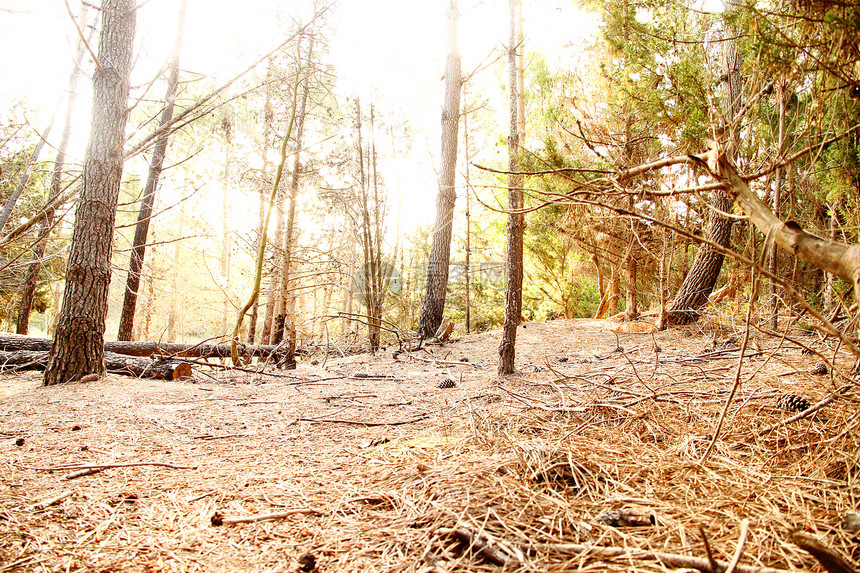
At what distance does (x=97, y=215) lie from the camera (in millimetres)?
4738

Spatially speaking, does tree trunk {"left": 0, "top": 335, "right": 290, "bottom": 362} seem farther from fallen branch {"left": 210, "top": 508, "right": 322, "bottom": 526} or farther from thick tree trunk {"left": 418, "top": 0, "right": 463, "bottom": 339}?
fallen branch {"left": 210, "top": 508, "right": 322, "bottom": 526}

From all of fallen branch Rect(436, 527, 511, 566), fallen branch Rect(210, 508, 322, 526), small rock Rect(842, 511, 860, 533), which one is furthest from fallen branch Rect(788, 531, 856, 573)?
fallen branch Rect(210, 508, 322, 526)

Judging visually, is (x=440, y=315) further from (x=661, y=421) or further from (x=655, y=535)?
(x=655, y=535)

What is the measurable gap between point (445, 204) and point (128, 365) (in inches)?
256

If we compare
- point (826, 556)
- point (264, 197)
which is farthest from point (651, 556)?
point (264, 197)

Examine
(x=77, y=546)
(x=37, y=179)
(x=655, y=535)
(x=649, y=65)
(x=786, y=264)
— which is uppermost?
Answer: (x=649, y=65)

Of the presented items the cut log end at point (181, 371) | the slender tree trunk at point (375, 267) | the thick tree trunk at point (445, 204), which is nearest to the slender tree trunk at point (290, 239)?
the slender tree trunk at point (375, 267)

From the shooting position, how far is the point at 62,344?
15.4 feet

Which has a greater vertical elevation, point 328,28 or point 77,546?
point 328,28

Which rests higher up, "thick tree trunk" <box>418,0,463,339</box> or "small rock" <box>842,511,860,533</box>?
"thick tree trunk" <box>418,0,463,339</box>

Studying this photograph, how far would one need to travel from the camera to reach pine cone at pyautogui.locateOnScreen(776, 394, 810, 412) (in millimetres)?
1996

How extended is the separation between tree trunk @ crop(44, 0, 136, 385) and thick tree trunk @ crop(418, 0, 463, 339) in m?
5.78

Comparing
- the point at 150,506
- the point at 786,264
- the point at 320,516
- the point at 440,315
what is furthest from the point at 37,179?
the point at 786,264

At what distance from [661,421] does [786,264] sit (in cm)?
965
